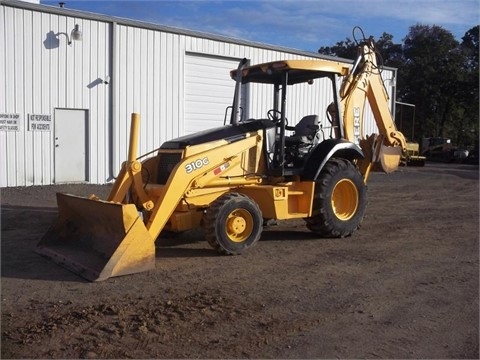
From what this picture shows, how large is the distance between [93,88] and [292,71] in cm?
912

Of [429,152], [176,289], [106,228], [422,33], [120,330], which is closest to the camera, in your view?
[120,330]

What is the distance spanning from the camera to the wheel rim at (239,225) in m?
7.86

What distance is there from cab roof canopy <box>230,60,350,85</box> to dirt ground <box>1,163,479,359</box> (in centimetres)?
248

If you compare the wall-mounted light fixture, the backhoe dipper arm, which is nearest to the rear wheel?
the backhoe dipper arm

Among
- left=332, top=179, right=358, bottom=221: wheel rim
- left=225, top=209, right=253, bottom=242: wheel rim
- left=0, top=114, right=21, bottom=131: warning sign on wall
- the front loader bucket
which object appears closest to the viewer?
the front loader bucket

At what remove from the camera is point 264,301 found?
604 cm

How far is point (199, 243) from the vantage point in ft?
29.3

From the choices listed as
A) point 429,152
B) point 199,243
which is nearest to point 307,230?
point 199,243

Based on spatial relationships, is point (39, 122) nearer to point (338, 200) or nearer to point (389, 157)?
point (338, 200)

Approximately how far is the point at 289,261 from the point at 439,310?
2401 mm

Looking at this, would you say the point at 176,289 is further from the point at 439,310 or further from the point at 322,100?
the point at 322,100

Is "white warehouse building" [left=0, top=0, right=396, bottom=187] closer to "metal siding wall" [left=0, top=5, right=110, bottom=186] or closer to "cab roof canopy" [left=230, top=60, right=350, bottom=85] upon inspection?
"metal siding wall" [left=0, top=5, right=110, bottom=186]

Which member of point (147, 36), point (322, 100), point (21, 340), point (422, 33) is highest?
point (422, 33)

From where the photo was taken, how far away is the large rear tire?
29.2ft
